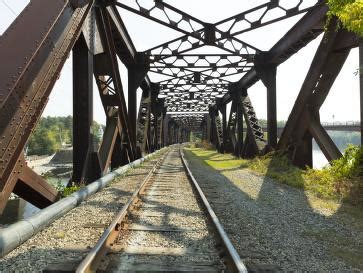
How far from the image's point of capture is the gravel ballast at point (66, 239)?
14.6 ft

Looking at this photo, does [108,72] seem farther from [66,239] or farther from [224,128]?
[224,128]

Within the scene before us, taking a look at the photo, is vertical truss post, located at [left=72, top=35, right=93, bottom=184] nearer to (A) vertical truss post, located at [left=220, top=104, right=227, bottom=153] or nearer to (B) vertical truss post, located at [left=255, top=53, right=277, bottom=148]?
(B) vertical truss post, located at [left=255, top=53, right=277, bottom=148]

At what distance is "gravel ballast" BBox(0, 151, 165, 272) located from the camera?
14.6ft

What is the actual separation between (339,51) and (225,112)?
28042mm

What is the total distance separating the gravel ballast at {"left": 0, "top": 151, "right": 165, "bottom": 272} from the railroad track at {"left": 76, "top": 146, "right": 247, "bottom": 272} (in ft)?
0.98

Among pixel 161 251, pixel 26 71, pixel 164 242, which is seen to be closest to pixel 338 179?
pixel 164 242

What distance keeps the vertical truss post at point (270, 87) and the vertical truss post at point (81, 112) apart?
459 inches

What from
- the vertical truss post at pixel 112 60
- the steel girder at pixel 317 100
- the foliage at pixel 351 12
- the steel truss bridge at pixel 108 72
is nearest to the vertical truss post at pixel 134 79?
the steel truss bridge at pixel 108 72

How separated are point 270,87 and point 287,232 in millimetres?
14442

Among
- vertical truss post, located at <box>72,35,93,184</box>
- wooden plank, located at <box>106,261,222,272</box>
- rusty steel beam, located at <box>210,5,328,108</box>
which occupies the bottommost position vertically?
wooden plank, located at <box>106,261,222,272</box>

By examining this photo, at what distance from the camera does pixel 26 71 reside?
20.4ft

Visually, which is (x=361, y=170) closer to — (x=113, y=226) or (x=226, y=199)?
(x=226, y=199)

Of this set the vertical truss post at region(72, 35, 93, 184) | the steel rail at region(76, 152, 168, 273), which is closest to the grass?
the steel rail at region(76, 152, 168, 273)

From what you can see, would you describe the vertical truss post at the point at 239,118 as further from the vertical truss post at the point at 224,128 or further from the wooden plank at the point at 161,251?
the wooden plank at the point at 161,251
